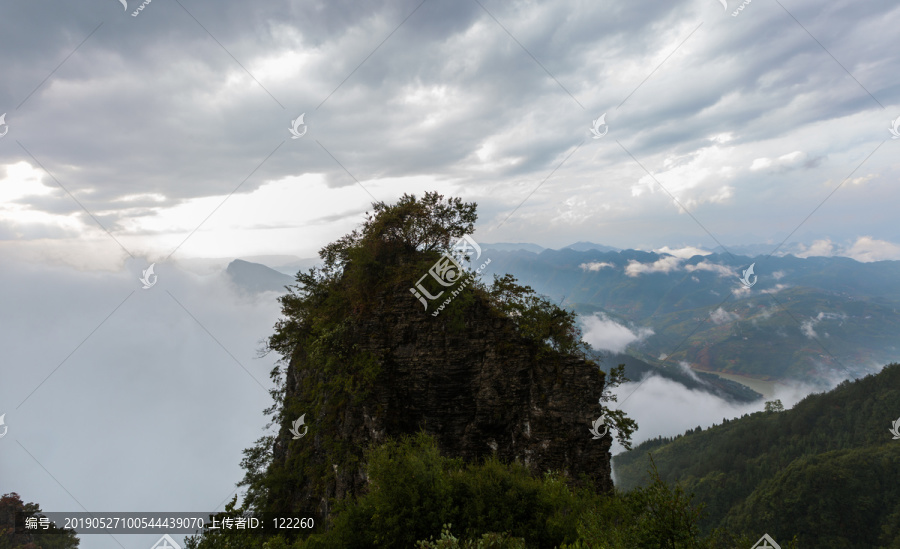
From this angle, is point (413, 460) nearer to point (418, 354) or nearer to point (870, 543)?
point (418, 354)

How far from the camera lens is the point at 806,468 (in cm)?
10006

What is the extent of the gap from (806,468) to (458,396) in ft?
425

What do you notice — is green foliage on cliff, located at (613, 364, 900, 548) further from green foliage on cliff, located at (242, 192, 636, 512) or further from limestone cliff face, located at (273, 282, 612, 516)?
green foliage on cliff, located at (242, 192, 636, 512)

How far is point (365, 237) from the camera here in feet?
95.6

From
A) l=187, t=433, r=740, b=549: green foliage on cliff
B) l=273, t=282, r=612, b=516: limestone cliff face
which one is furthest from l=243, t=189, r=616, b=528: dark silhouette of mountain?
l=187, t=433, r=740, b=549: green foliage on cliff

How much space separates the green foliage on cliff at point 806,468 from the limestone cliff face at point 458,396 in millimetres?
46853

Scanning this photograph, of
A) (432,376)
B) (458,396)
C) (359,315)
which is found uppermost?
(359,315)

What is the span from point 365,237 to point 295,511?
2146cm

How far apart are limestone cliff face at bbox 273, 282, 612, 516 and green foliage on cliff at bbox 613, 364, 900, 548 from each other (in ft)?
Result: 154

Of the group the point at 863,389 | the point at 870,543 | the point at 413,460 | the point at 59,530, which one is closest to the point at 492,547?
the point at 413,460

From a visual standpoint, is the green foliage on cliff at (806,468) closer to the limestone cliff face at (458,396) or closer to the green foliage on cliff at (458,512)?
the limestone cliff face at (458,396)

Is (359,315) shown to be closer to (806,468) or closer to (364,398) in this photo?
(364,398)

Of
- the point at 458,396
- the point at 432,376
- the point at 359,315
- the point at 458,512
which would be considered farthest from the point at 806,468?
the point at 359,315

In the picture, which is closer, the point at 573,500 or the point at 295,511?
the point at 573,500
